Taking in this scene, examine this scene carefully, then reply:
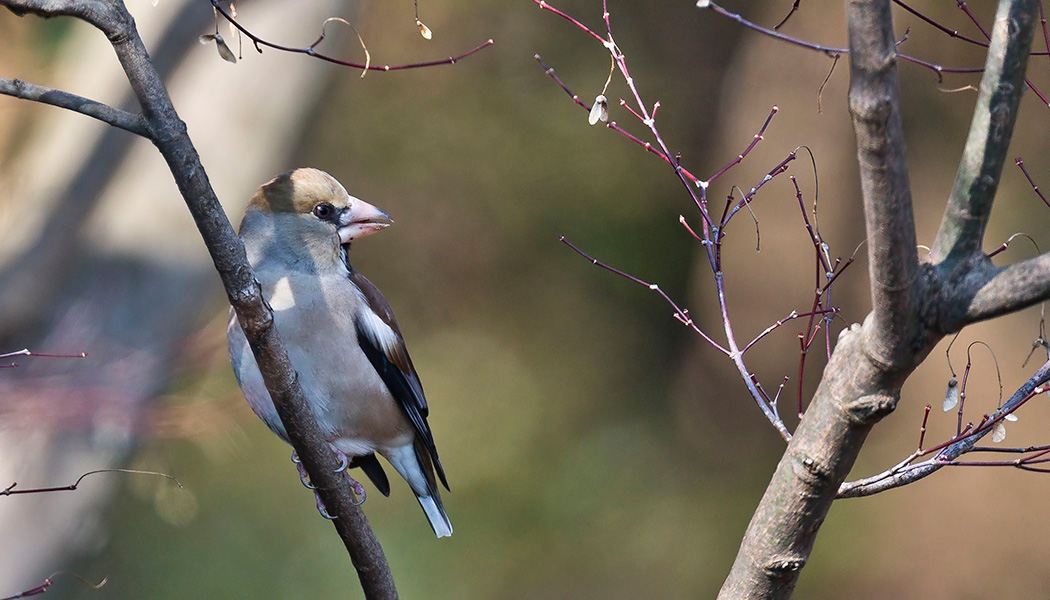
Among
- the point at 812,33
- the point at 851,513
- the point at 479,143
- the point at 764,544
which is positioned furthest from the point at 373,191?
the point at 764,544

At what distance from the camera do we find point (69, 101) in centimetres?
149

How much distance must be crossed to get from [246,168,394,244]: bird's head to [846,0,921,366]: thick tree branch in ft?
5.70

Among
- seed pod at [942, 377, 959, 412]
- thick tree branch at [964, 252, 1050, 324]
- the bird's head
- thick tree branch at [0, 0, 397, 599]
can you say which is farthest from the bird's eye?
thick tree branch at [964, 252, 1050, 324]

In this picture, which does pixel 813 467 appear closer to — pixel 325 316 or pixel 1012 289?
pixel 1012 289

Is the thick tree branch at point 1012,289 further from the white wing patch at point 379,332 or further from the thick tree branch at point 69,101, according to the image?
the white wing patch at point 379,332

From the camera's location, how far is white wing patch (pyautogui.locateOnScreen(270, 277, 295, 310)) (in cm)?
274

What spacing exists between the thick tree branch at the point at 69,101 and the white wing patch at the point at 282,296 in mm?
1206

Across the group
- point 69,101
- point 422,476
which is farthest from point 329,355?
point 69,101

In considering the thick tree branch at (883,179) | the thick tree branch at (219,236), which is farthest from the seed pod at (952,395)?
the thick tree branch at (219,236)

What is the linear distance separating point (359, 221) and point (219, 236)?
48.8 inches

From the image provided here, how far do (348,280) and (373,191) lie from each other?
4722 mm

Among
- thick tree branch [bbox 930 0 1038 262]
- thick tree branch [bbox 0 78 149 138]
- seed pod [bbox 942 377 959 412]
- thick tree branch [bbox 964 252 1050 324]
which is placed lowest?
thick tree branch [bbox 0 78 149 138]

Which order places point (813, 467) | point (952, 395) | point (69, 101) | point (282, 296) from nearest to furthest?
point (69, 101) → point (813, 467) → point (952, 395) → point (282, 296)

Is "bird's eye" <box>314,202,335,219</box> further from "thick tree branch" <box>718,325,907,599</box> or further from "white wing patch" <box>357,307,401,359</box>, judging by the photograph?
"thick tree branch" <box>718,325,907,599</box>
